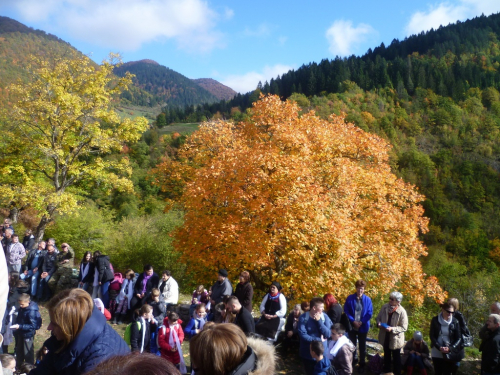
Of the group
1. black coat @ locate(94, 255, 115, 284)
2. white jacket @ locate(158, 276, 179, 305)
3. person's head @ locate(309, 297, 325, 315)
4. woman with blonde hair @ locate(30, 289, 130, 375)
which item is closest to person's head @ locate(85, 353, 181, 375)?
woman with blonde hair @ locate(30, 289, 130, 375)

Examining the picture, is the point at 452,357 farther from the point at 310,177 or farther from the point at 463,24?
the point at 463,24

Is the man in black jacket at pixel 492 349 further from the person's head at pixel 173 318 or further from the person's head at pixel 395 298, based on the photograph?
the person's head at pixel 173 318

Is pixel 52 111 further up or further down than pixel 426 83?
further down

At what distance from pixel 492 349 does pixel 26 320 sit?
771cm

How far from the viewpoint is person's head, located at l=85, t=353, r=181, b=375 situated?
1129 mm

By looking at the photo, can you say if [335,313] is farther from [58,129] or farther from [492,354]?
[58,129]

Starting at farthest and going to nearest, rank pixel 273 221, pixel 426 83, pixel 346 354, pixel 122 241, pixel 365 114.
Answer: pixel 426 83
pixel 365 114
pixel 122 241
pixel 273 221
pixel 346 354

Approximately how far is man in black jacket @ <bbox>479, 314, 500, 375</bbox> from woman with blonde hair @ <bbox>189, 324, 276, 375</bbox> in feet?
15.6

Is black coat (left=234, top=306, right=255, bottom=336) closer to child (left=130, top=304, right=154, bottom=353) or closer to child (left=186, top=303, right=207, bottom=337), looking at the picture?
child (left=186, top=303, right=207, bottom=337)

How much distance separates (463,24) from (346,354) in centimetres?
19206

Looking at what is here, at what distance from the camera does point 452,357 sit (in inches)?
224

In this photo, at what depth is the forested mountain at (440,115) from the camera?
174 feet

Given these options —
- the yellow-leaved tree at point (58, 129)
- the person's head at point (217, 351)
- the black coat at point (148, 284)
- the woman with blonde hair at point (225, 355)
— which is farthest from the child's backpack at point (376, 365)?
the yellow-leaved tree at point (58, 129)

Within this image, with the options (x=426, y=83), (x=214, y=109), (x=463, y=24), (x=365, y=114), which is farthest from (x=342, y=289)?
(x=463, y=24)
